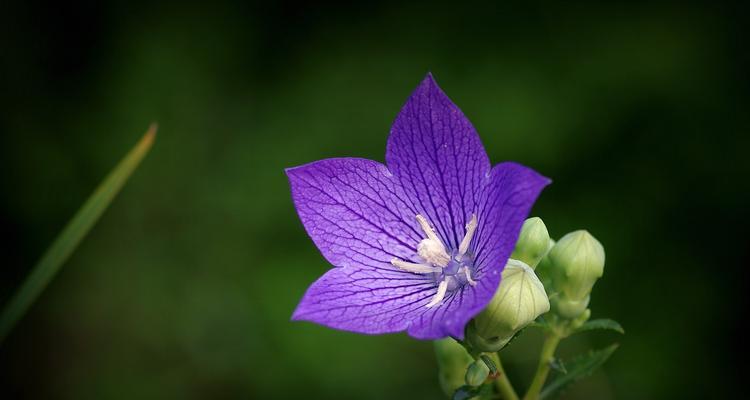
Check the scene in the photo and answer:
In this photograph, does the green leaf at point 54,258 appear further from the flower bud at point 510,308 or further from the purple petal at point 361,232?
the flower bud at point 510,308

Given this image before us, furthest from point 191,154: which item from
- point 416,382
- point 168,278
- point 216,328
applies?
point 416,382

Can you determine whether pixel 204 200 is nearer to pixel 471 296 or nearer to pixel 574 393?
pixel 574 393

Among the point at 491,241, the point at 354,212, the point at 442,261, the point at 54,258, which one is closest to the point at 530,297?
the point at 491,241

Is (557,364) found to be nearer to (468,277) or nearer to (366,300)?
(468,277)

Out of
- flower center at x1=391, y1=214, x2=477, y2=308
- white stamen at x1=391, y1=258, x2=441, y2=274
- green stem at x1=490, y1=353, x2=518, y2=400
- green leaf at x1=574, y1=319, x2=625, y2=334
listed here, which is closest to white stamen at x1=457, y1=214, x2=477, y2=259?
flower center at x1=391, y1=214, x2=477, y2=308

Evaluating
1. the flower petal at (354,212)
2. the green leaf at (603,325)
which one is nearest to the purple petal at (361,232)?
the flower petal at (354,212)

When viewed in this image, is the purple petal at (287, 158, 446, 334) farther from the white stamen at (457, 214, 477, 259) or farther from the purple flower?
the white stamen at (457, 214, 477, 259)

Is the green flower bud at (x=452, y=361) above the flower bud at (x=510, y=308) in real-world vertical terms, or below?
below
